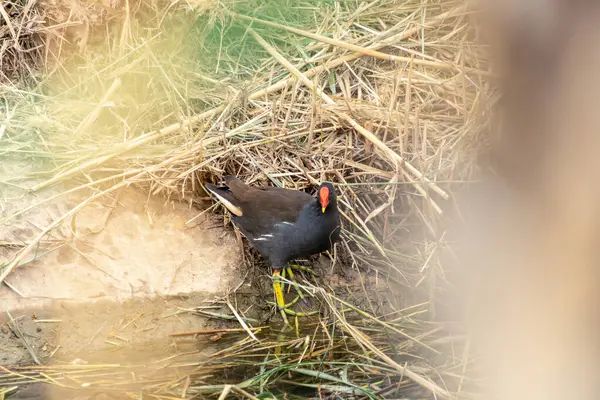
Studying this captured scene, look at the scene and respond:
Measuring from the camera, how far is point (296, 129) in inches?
179

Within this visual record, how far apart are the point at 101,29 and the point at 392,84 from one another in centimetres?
212

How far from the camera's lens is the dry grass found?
3.62m

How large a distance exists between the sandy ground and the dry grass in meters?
0.11

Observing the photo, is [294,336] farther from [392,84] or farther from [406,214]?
[392,84]

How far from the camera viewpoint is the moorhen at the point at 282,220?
398 centimetres

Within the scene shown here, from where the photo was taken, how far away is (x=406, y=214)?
14.3ft

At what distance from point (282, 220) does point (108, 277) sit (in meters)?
1.01

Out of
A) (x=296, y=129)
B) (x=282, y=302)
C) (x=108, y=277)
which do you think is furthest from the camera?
(x=296, y=129)

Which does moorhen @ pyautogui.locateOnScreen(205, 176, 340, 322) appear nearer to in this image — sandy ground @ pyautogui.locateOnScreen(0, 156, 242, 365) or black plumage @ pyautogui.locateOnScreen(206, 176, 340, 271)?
black plumage @ pyautogui.locateOnScreen(206, 176, 340, 271)

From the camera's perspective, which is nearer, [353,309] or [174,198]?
[353,309]

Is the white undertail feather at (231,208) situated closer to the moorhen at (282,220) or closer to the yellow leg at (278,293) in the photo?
the moorhen at (282,220)

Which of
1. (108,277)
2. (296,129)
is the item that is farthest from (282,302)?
(296,129)

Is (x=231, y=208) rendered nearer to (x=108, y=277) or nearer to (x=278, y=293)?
(x=278, y=293)

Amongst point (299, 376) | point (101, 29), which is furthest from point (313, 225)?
point (101, 29)
